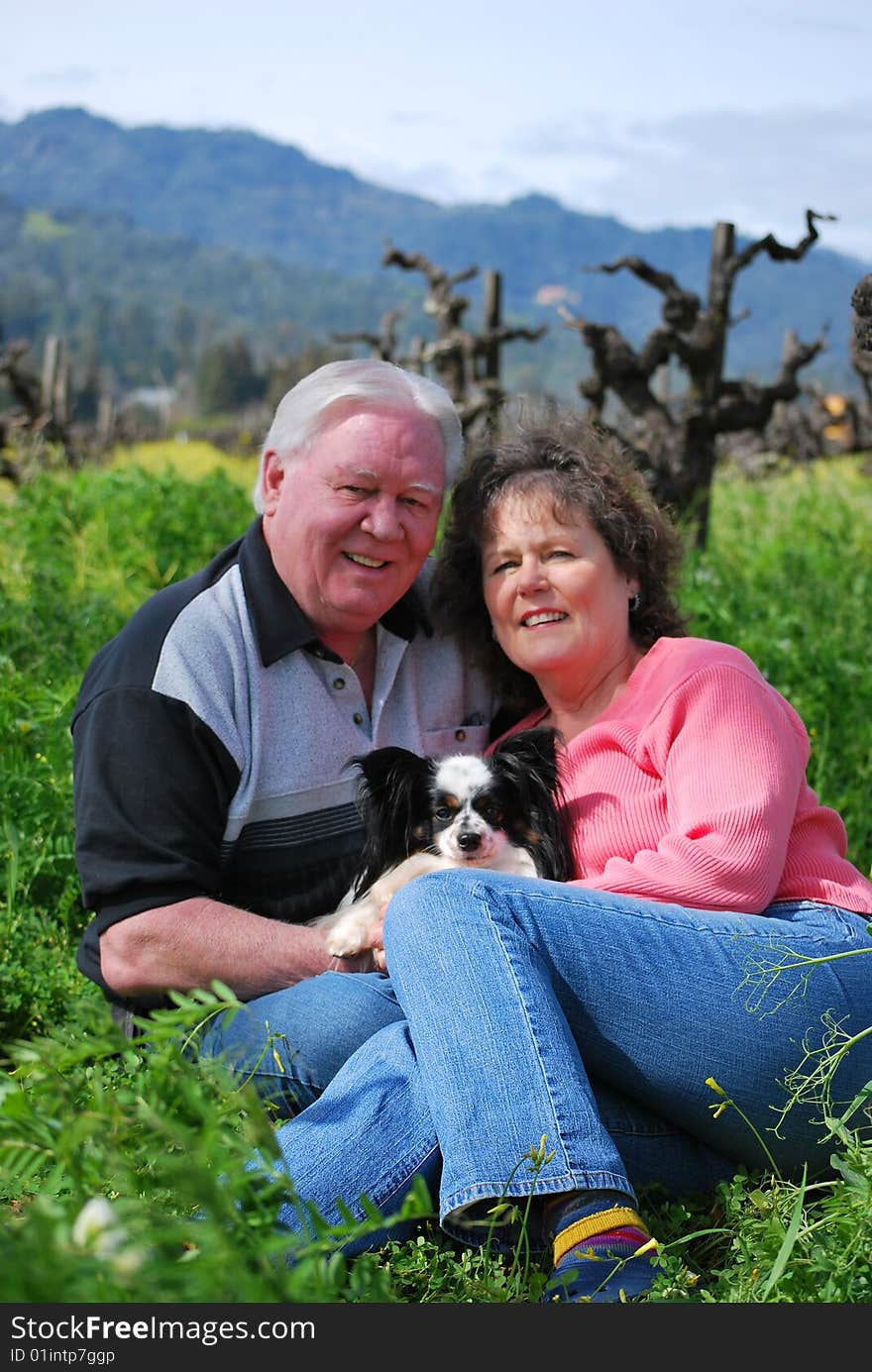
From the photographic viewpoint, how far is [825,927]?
2623mm

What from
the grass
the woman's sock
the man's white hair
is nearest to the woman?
the woman's sock

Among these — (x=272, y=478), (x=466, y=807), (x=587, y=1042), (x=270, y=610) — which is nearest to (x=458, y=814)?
(x=466, y=807)

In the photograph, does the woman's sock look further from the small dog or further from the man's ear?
the man's ear

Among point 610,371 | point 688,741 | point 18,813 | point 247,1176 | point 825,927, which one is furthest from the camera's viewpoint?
point 610,371

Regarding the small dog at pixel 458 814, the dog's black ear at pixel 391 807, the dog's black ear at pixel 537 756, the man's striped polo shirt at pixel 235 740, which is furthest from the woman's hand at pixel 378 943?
the dog's black ear at pixel 537 756

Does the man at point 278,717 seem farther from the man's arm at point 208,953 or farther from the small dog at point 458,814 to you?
the small dog at point 458,814

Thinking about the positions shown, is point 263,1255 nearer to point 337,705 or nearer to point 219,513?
point 337,705

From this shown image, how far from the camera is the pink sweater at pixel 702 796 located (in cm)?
261

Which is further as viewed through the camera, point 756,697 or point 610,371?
point 610,371

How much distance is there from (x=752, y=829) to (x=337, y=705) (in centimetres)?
110

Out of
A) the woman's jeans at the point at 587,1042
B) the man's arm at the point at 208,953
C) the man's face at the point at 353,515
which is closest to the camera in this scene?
the woman's jeans at the point at 587,1042

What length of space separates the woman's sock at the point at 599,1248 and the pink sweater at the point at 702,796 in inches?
26.1

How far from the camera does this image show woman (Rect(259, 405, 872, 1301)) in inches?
86.5

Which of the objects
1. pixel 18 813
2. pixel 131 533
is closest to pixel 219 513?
pixel 131 533
